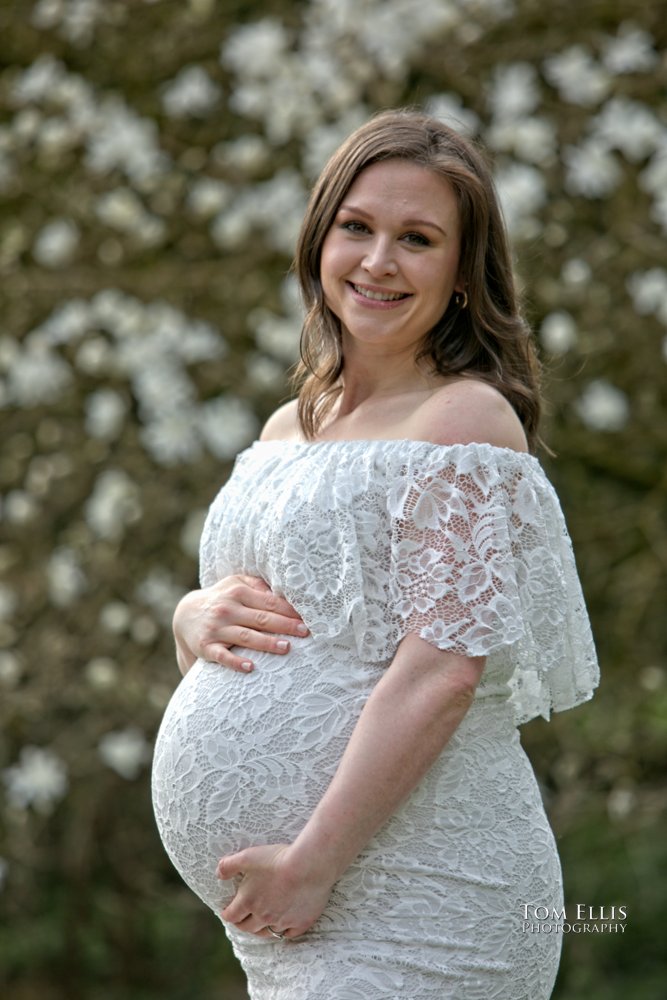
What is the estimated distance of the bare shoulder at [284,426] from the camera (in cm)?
225

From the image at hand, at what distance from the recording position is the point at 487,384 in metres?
1.97

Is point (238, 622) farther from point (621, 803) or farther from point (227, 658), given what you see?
point (621, 803)

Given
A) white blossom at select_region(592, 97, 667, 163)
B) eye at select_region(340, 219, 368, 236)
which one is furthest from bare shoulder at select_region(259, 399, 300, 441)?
white blossom at select_region(592, 97, 667, 163)

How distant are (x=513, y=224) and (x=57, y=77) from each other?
1.41 m

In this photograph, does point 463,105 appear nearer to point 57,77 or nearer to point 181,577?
point 57,77

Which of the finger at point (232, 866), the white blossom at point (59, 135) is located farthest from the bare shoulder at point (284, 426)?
the white blossom at point (59, 135)

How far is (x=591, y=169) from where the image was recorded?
3922mm

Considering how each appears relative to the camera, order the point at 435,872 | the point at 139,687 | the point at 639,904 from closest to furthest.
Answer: the point at 435,872
the point at 639,904
the point at 139,687

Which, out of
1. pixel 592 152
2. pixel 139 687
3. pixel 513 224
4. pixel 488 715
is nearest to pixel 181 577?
pixel 139 687

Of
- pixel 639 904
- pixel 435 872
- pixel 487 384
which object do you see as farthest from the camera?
pixel 639 904

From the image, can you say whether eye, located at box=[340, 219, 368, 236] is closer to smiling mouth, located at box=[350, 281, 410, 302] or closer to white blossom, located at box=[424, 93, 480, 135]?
smiling mouth, located at box=[350, 281, 410, 302]

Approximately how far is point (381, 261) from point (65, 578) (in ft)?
7.90

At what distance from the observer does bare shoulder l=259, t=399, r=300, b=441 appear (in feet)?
7.37

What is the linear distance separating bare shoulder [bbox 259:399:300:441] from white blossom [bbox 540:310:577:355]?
1721 millimetres
